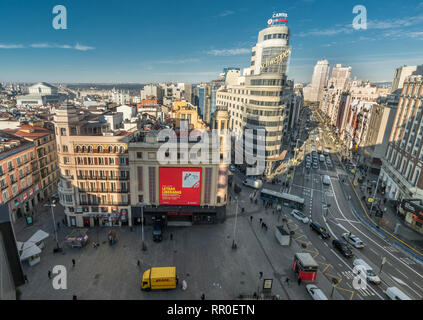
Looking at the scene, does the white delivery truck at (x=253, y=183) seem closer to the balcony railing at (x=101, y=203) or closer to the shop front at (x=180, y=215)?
the shop front at (x=180, y=215)

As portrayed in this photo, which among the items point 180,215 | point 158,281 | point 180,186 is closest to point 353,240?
point 180,215

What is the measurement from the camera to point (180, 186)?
4975 cm

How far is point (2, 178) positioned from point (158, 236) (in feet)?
111

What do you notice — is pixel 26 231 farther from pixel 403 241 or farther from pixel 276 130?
pixel 403 241

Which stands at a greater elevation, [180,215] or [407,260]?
[180,215]

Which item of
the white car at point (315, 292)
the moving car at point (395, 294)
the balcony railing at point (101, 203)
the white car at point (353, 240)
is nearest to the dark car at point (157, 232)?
the balcony railing at point (101, 203)

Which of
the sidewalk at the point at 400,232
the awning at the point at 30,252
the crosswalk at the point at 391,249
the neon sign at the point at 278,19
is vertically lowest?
the crosswalk at the point at 391,249

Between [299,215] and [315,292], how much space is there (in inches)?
963

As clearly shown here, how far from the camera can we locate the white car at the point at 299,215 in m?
55.3

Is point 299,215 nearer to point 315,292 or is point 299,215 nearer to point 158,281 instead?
point 315,292

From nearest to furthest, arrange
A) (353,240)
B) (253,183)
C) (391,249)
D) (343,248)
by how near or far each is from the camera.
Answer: (343,248), (391,249), (353,240), (253,183)

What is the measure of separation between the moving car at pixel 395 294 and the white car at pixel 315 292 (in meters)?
9.74

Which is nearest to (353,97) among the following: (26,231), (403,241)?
(403,241)
